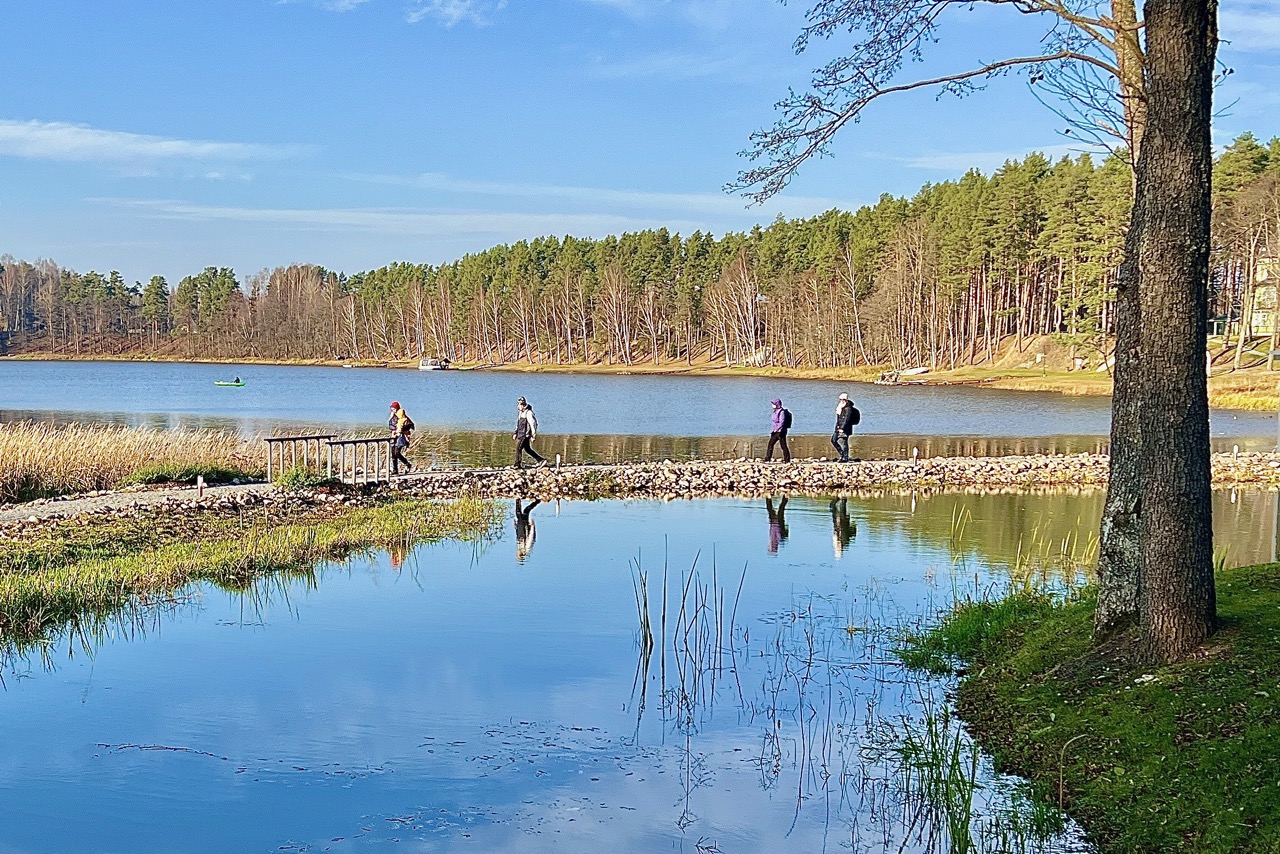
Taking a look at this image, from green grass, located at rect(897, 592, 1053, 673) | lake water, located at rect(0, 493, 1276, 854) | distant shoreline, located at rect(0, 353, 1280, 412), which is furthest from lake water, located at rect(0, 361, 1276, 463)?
green grass, located at rect(897, 592, 1053, 673)

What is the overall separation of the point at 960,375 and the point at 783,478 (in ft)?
217

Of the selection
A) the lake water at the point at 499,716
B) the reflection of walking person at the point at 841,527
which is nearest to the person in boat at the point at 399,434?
the reflection of walking person at the point at 841,527

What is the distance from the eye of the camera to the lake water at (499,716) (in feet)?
26.5

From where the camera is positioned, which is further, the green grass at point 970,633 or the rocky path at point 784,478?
the rocky path at point 784,478

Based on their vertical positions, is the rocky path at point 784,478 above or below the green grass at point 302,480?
below

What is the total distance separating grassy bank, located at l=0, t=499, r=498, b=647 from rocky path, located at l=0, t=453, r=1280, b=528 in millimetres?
3238

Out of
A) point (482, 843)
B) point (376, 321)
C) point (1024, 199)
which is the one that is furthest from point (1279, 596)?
point (376, 321)

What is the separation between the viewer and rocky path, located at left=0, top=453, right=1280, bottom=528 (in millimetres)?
28031

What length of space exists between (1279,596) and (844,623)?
5125 millimetres

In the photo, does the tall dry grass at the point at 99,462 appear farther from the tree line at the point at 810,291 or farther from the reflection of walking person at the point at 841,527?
the tree line at the point at 810,291

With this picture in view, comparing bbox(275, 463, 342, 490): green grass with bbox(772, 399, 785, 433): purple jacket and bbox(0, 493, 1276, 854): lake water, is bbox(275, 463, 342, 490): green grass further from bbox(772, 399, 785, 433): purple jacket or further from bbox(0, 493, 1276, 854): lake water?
bbox(772, 399, 785, 433): purple jacket

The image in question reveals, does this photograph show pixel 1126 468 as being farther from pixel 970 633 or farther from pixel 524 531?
pixel 524 531

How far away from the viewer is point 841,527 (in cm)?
2262

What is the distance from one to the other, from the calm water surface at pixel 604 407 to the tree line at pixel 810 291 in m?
10.6
